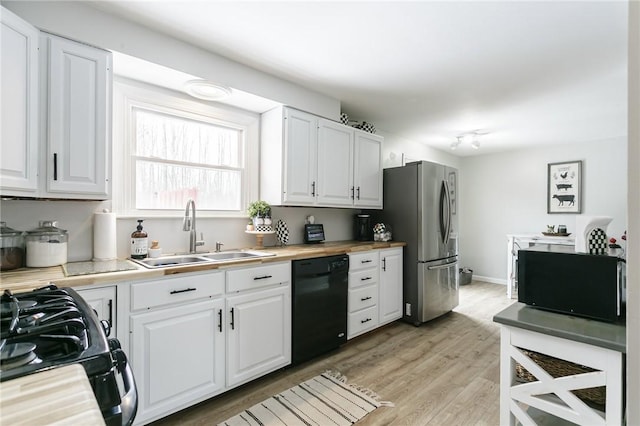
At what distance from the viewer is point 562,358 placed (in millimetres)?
1271

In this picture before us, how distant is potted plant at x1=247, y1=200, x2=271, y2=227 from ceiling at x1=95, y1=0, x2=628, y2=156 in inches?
45.9

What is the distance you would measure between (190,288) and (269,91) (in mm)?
1760

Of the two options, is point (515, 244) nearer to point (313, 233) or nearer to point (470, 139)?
point (470, 139)

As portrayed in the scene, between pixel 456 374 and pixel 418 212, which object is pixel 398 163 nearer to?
pixel 418 212

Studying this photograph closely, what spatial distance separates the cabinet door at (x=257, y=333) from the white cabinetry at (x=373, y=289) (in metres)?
0.78

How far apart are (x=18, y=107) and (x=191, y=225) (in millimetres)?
1201

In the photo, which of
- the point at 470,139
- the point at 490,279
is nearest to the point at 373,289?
the point at 470,139

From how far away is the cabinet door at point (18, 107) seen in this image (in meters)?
1.44

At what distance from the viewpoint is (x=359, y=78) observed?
2.78 m

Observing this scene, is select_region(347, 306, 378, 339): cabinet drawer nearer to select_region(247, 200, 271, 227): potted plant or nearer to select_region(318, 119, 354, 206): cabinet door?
select_region(318, 119, 354, 206): cabinet door

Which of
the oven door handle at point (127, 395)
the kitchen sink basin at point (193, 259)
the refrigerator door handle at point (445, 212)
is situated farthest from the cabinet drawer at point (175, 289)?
the refrigerator door handle at point (445, 212)

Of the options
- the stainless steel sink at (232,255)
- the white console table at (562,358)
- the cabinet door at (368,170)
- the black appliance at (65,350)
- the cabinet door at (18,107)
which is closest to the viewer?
the black appliance at (65,350)

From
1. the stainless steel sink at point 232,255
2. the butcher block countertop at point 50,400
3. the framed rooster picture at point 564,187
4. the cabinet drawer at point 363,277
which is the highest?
the framed rooster picture at point 564,187
